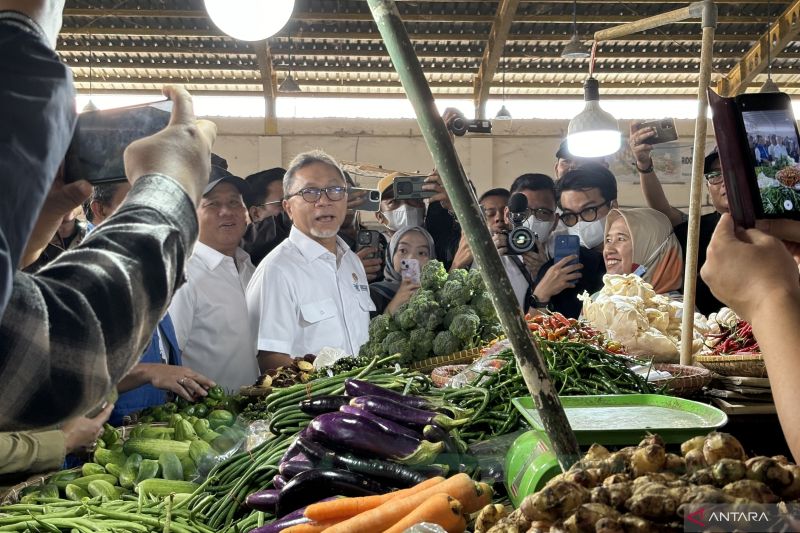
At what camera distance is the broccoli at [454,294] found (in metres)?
3.86

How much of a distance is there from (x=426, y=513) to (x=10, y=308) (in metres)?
1.00

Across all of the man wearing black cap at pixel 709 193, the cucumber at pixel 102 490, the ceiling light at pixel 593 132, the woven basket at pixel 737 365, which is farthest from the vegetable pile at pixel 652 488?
the ceiling light at pixel 593 132

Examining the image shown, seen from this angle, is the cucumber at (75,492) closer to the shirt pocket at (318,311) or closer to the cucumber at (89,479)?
the cucumber at (89,479)

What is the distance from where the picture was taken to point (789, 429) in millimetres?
1180

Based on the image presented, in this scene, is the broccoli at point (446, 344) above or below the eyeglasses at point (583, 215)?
below

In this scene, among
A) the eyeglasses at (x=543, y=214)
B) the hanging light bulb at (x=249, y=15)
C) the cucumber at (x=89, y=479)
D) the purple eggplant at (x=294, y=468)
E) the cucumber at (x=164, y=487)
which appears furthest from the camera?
the eyeglasses at (x=543, y=214)

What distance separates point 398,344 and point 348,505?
213cm

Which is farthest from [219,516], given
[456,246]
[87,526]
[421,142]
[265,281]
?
[421,142]

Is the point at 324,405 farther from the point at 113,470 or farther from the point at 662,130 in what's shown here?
the point at 662,130

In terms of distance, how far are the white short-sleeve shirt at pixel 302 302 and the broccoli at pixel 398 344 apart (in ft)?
2.28

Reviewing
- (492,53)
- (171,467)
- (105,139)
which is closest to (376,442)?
(105,139)

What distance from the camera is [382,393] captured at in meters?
2.12

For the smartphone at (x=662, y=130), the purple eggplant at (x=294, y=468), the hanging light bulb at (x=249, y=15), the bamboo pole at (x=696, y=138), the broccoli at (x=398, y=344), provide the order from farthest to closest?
the smartphone at (x=662, y=130)
the broccoli at (x=398, y=344)
the hanging light bulb at (x=249, y=15)
the bamboo pole at (x=696, y=138)
the purple eggplant at (x=294, y=468)

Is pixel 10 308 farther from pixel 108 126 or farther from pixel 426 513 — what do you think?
pixel 426 513
